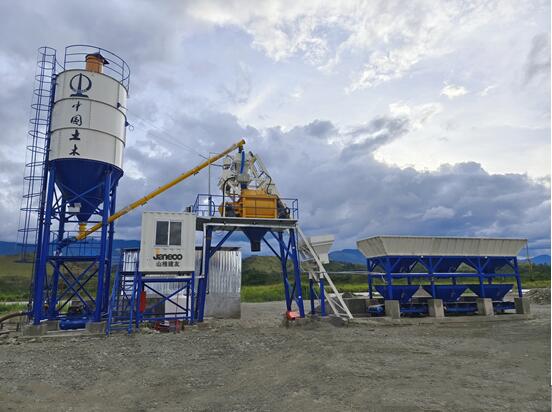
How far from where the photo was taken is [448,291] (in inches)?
918

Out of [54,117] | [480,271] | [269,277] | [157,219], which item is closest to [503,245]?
[480,271]

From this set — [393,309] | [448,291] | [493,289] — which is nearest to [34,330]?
[393,309]

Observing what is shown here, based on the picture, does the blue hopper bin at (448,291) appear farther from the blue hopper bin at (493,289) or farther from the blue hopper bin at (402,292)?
the blue hopper bin at (402,292)

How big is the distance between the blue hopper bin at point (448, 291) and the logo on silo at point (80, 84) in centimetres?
→ 2212

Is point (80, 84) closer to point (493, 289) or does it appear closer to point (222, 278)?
point (222, 278)

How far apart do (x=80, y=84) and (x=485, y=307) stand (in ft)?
86.4

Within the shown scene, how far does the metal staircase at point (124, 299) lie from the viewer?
18.8 metres

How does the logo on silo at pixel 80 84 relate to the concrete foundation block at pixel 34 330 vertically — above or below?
above

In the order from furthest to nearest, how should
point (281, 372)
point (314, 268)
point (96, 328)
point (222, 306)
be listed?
point (222, 306), point (314, 268), point (96, 328), point (281, 372)

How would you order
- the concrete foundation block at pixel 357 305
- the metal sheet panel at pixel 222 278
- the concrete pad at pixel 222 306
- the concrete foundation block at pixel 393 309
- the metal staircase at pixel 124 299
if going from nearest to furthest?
the metal staircase at pixel 124 299 < the concrete foundation block at pixel 393 309 < the concrete foundation block at pixel 357 305 < the concrete pad at pixel 222 306 < the metal sheet panel at pixel 222 278

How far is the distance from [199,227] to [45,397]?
1265 centimetres

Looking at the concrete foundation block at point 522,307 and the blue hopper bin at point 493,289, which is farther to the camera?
the blue hopper bin at point 493,289

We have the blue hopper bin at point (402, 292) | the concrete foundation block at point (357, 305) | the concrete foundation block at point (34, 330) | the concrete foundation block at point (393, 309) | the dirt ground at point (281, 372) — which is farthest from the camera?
the concrete foundation block at point (357, 305)

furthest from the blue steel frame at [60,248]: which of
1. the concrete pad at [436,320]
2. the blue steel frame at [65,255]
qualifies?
the concrete pad at [436,320]
